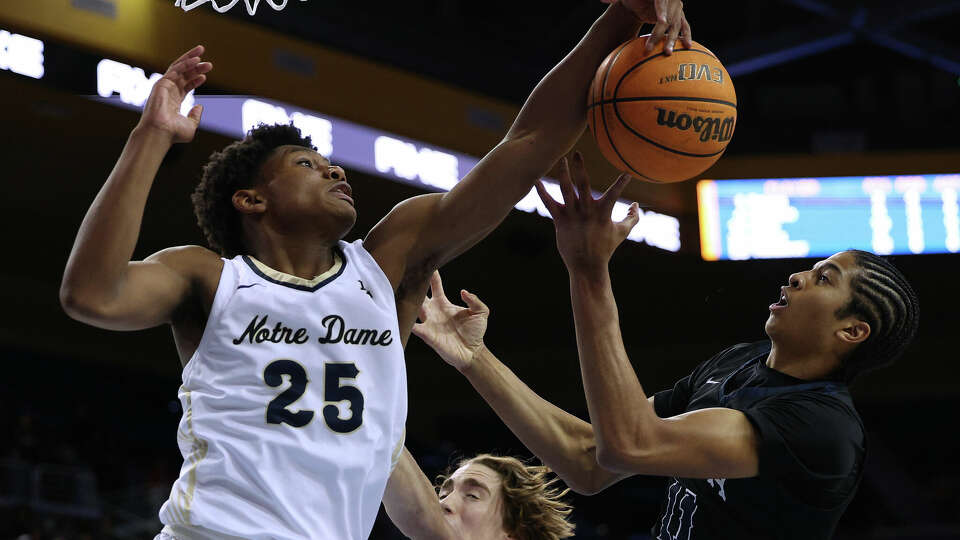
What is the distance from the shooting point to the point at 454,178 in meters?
8.75

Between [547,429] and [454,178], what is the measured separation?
5.54 meters

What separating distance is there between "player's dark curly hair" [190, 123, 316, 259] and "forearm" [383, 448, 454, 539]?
93 centimetres

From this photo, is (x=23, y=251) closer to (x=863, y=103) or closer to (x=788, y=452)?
(x=863, y=103)

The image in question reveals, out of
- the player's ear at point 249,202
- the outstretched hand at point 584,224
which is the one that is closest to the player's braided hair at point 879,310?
the outstretched hand at point 584,224

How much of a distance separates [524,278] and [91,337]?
16.3 feet

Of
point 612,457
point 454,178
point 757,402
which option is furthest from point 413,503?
point 454,178

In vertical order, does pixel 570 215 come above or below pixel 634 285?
below

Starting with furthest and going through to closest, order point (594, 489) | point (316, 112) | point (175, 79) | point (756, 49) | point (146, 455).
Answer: point (146, 455), point (756, 49), point (316, 112), point (594, 489), point (175, 79)

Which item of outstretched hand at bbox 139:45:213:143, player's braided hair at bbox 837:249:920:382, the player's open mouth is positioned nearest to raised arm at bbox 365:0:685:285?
→ the player's open mouth

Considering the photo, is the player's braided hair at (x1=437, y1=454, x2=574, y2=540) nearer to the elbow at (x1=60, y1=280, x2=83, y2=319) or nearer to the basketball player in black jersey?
the basketball player in black jersey

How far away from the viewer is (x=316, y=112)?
801 cm

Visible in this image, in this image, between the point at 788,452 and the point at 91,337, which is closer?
the point at 788,452

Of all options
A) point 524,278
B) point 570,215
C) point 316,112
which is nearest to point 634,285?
point 524,278

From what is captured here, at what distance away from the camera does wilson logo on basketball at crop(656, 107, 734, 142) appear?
274 centimetres
